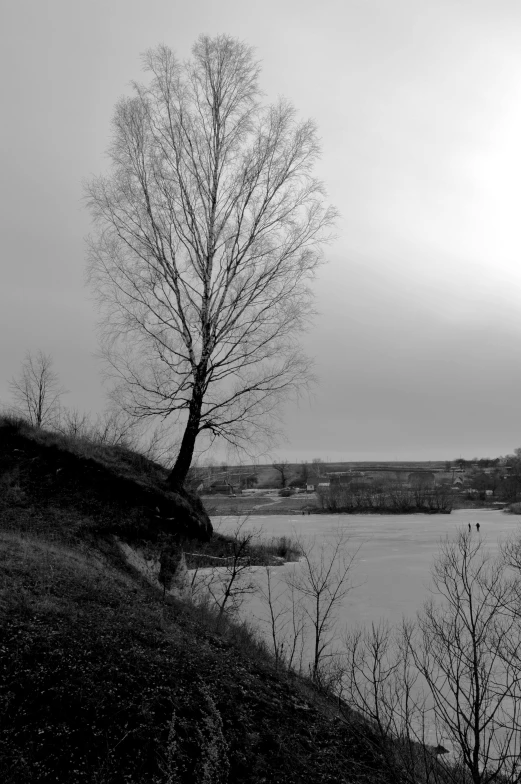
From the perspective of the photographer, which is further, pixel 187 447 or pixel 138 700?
pixel 187 447

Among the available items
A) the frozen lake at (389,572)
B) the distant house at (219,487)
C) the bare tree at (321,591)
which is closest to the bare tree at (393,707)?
the bare tree at (321,591)

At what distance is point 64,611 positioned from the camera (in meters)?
5.69

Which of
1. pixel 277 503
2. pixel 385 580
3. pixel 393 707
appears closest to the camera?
pixel 393 707

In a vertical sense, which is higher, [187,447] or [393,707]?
[187,447]

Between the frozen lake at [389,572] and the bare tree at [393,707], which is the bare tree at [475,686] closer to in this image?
the bare tree at [393,707]

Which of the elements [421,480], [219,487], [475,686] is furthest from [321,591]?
[421,480]

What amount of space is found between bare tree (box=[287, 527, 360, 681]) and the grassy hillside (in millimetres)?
2920

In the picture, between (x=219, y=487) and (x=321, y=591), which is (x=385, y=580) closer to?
(x=321, y=591)

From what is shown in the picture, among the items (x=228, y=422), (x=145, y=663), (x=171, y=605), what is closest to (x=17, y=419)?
(x=228, y=422)

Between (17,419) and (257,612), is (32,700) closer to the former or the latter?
(17,419)

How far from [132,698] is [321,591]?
8.24m

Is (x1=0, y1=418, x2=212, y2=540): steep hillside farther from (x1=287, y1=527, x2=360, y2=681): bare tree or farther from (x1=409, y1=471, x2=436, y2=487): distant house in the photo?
(x1=409, y1=471, x2=436, y2=487): distant house

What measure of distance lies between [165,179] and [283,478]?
88.3 m

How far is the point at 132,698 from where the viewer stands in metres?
4.60
